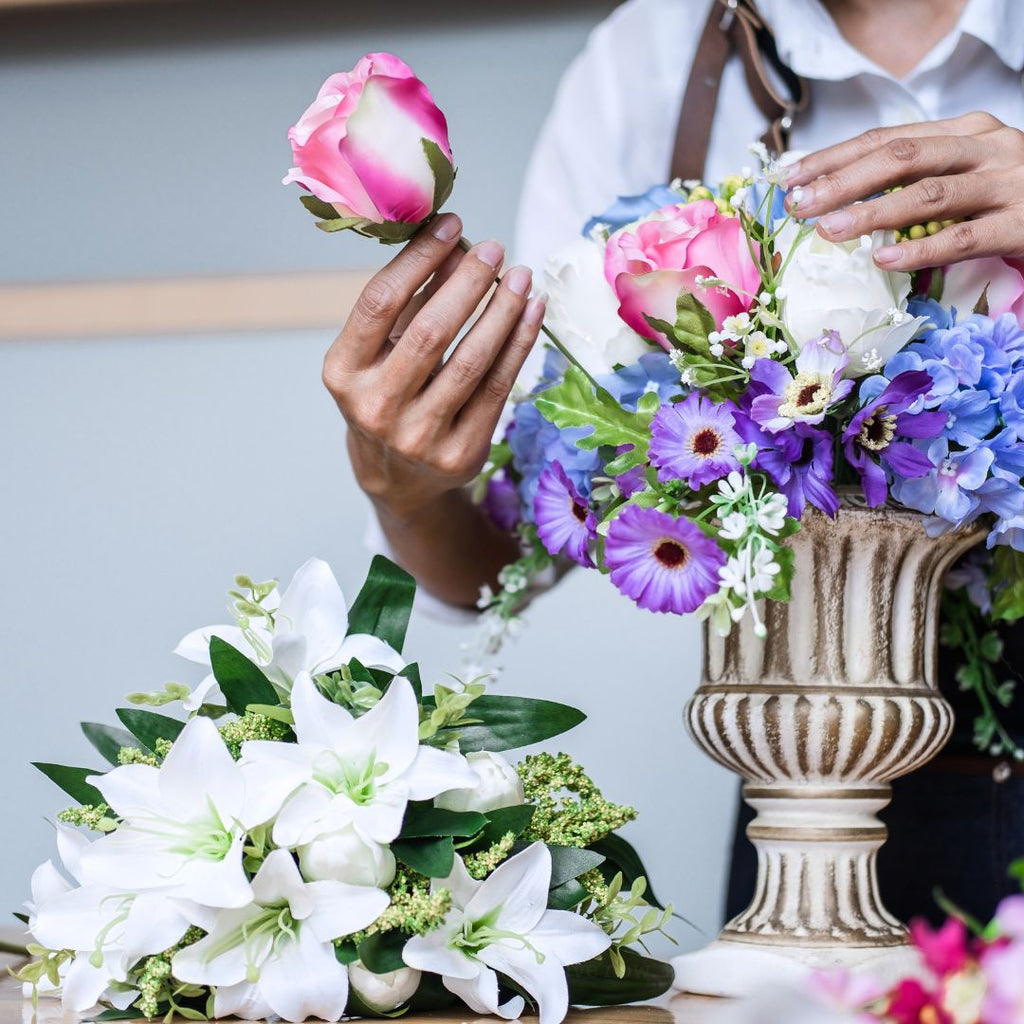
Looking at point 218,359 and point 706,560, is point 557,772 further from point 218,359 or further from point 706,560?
point 218,359

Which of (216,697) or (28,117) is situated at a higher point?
(28,117)

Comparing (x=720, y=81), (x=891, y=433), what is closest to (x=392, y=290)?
(x=891, y=433)

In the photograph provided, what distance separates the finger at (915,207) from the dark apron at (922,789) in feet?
1.13

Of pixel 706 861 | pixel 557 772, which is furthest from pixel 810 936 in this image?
pixel 706 861

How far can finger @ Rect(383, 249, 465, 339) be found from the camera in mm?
622

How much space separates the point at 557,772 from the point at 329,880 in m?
0.13

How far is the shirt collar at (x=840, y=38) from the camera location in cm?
88

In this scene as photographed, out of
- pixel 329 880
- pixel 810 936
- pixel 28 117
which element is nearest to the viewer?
pixel 329 880

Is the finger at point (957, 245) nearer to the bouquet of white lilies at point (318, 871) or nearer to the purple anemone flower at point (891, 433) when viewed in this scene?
the purple anemone flower at point (891, 433)

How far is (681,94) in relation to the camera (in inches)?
39.0

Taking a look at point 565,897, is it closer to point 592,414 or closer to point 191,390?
point 592,414

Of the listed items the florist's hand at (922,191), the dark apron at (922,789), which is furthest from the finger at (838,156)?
the dark apron at (922,789)

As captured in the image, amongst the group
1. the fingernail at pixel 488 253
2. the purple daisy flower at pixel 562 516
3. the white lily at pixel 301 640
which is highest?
the fingernail at pixel 488 253

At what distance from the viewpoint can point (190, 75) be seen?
1.62 meters
